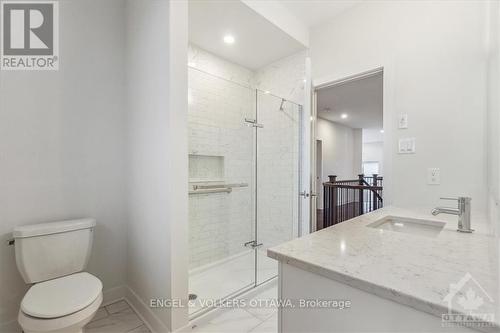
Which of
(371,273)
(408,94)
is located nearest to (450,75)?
(408,94)

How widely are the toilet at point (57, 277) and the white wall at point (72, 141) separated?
183mm

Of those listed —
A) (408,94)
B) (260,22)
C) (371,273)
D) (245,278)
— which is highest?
(260,22)

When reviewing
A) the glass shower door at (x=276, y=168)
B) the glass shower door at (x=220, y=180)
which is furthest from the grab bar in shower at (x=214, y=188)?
the glass shower door at (x=276, y=168)

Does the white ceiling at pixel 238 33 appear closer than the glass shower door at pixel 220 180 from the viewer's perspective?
Yes

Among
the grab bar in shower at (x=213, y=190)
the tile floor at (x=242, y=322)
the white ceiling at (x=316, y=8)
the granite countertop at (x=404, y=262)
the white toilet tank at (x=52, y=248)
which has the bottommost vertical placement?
the tile floor at (x=242, y=322)

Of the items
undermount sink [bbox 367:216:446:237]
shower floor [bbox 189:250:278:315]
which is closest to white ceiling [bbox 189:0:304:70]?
undermount sink [bbox 367:216:446:237]

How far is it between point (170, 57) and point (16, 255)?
1.58 m

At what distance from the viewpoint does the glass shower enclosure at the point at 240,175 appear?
2.59 meters

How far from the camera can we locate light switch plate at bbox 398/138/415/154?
1911 millimetres

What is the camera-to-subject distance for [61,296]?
1.33 meters

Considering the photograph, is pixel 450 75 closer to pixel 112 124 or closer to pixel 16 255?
pixel 112 124

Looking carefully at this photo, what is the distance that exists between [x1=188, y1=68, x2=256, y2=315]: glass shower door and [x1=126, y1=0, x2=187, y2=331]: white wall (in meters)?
0.69

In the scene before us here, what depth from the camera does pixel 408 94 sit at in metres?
1.94

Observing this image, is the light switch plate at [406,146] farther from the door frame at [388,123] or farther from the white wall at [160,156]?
the white wall at [160,156]
